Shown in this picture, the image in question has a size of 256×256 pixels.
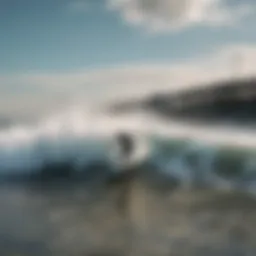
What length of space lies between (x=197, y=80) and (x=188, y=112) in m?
0.09

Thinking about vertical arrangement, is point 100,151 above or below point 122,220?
above

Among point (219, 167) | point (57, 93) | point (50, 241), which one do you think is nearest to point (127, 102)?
point (57, 93)

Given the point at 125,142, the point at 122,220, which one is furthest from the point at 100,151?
the point at 122,220

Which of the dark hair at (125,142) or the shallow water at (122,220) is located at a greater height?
the dark hair at (125,142)

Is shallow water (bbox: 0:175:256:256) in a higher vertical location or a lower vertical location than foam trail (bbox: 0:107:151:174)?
lower

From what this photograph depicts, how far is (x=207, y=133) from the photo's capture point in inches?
47.1

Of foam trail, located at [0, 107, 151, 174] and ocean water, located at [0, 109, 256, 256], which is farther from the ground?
foam trail, located at [0, 107, 151, 174]

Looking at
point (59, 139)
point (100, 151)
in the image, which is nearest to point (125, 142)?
point (100, 151)

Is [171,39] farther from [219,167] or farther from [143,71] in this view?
[219,167]

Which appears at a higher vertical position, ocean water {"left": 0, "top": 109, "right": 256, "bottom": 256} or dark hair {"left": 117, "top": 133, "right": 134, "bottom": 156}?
dark hair {"left": 117, "top": 133, "right": 134, "bottom": 156}

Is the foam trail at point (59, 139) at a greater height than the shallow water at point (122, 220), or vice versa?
the foam trail at point (59, 139)

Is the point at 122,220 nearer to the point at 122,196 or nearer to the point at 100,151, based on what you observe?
the point at 122,196

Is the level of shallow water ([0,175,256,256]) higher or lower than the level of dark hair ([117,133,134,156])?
lower

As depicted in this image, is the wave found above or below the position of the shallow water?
above
